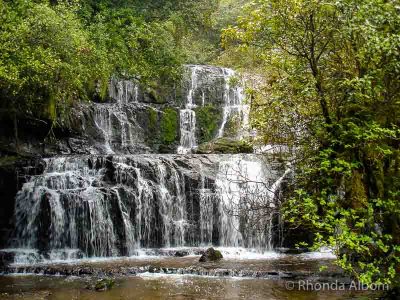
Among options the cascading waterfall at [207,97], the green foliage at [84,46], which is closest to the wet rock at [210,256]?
the green foliage at [84,46]

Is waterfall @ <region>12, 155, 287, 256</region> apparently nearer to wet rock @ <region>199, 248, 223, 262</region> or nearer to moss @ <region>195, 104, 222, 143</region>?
wet rock @ <region>199, 248, 223, 262</region>

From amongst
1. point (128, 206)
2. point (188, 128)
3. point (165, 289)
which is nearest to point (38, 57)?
point (128, 206)

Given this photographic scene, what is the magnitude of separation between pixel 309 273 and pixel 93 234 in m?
7.88

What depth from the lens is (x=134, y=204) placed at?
16.8 meters

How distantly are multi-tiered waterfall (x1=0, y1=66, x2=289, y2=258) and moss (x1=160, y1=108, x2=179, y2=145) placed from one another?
5416 millimetres

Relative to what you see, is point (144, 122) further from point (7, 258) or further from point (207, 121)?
point (7, 258)

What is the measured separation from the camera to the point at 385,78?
258 inches

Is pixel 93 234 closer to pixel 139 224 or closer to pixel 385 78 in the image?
pixel 139 224

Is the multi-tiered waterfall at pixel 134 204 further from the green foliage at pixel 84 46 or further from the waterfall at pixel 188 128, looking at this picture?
the waterfall at pixel 188 128

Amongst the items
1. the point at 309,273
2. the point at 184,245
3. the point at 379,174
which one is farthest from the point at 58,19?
the point at 379,174

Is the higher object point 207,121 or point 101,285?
point 207,121

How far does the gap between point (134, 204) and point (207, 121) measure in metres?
9.48

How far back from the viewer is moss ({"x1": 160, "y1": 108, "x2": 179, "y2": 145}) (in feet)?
78.4

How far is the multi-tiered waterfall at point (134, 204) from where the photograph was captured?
15.9 meters
